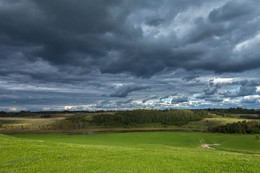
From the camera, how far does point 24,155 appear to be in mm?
16172

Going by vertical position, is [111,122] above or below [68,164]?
below

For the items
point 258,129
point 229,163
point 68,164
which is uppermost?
point 68,164

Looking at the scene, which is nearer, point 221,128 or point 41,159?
point 41,159

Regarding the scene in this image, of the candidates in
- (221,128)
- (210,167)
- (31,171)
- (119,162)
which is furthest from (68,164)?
(221,128)

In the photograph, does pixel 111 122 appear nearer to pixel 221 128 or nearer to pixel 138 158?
pixel 221 128

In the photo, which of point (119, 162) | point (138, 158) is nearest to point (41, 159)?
point (119, 162)

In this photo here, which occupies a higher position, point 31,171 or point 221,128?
point 31,171

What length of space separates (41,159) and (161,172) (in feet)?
36.1

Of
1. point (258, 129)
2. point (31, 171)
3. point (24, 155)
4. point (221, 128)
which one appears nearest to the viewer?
point (31, 171)

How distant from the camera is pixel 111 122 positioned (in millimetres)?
199000

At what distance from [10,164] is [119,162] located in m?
9.05

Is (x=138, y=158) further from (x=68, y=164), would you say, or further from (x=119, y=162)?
(x=68, y=164)

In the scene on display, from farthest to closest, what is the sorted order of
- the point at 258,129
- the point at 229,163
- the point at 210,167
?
1. the point at 258,129
2. the point at 229,163
3. the point at 210,167

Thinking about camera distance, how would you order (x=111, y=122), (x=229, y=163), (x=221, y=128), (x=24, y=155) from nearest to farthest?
(x=229, y=163)
(x=24, y=155)
(x=221, y=128)
(x=111, y=122)
